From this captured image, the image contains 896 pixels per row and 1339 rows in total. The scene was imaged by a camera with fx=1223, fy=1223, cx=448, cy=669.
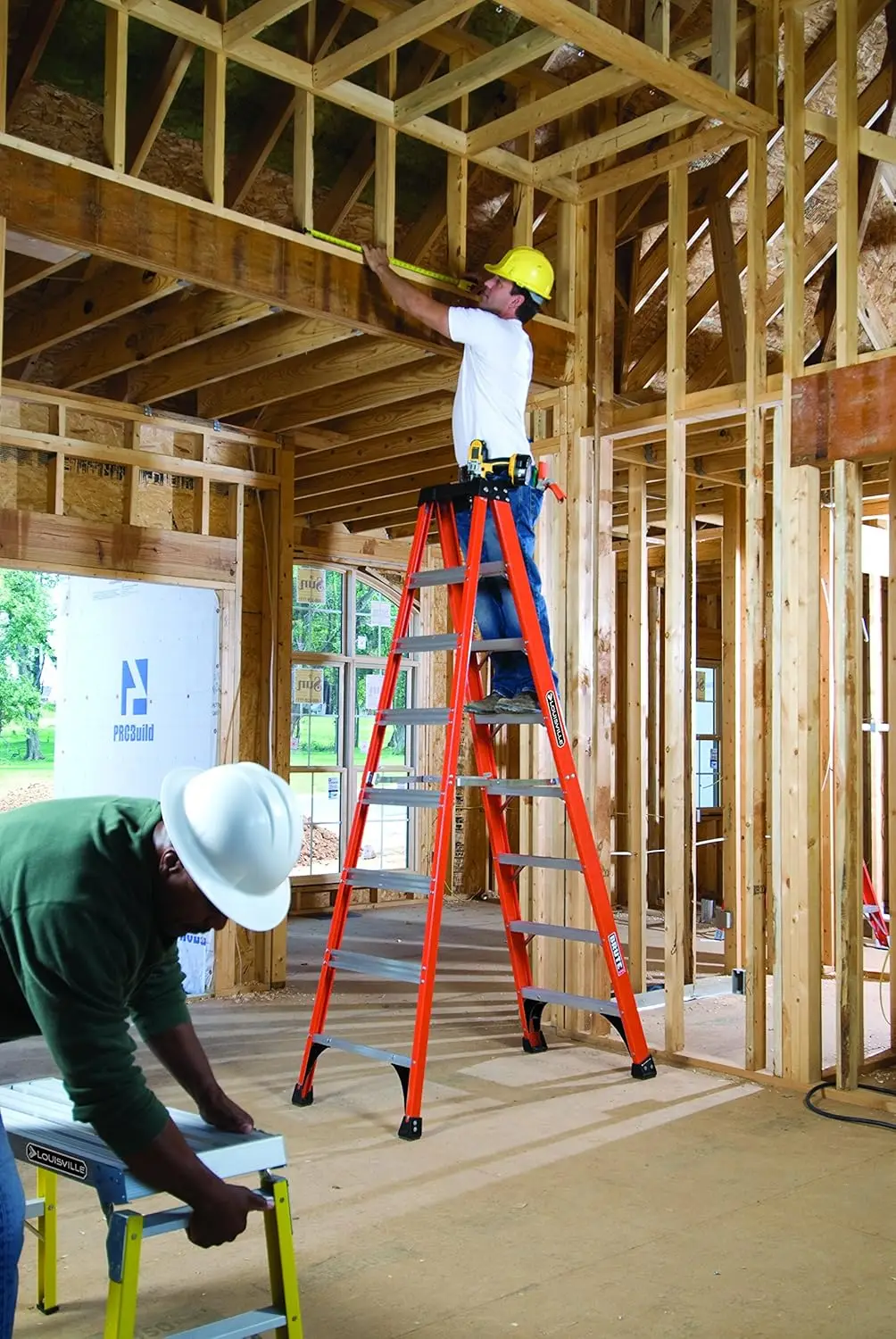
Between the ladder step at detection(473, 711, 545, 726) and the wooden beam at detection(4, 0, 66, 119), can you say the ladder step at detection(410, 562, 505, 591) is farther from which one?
the wooden beam at detection(4, 0, 66, 119)

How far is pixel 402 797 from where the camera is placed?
14.5ft

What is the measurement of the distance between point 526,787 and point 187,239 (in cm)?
230

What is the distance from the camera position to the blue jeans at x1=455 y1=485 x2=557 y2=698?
15.5 feet

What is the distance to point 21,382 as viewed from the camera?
5.86 m

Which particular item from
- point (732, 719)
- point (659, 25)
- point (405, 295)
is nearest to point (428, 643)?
point (405, 295)

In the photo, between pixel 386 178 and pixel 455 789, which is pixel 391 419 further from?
pixel 455 789

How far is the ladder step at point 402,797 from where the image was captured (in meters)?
4.24

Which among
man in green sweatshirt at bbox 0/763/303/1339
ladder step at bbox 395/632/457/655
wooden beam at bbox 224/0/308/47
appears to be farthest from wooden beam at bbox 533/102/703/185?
man in green sweatshirt at bbox 0/763/303/1339

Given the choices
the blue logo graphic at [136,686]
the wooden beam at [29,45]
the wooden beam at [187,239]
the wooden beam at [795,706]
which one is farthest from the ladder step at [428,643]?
the wooden beam at [29,45]

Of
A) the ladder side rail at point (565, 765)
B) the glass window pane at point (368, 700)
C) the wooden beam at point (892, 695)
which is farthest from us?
the glass window pane at point (368, 700)

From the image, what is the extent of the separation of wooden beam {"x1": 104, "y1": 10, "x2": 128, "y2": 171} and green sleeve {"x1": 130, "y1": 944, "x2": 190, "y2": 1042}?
2.87m

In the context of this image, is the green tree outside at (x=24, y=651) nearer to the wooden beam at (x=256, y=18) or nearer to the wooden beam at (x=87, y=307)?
the wooden beam at (x=87, y=307)

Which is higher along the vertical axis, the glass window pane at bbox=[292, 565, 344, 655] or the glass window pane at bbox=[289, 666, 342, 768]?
the glass window pane at bbox=[292, 565, 344, 655]

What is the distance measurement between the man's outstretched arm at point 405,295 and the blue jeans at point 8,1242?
3.48m
